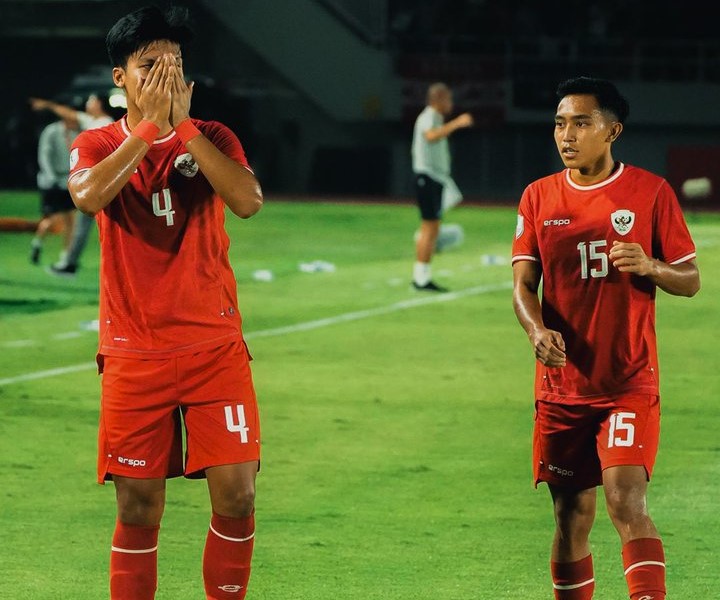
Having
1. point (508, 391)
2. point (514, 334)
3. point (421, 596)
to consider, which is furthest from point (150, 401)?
point (514, 334)

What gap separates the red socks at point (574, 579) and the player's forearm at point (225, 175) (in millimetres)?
1765

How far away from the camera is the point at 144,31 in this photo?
5148mm

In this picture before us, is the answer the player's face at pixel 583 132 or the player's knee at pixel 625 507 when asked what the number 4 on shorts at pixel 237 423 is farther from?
the player's face at pixel 583 132

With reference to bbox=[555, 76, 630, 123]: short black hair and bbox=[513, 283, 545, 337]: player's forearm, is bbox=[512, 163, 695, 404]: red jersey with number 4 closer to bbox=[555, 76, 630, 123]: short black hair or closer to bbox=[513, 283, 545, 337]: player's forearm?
bbox=[513, 283, 545, 337]: player's forearm

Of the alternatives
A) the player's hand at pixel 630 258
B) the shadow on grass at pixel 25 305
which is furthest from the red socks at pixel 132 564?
the shadow on grass at pixel 25 305

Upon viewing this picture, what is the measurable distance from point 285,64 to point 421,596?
36.1m

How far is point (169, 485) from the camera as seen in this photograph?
338 inches

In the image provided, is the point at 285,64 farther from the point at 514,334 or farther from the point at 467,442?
the point at 467,442

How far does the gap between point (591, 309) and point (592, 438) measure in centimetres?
47

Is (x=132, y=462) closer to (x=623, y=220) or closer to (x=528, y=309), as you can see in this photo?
(x=528, y=309)

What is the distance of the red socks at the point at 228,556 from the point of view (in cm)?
532

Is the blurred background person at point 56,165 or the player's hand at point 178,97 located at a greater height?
the player's hand at point 178,97

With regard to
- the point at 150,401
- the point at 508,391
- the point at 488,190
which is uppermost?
the point at 150,401

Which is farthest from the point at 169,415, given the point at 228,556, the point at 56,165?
the point at 56,165
